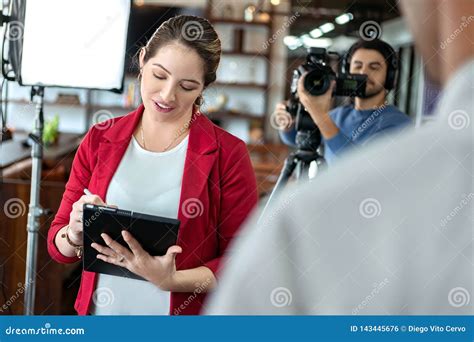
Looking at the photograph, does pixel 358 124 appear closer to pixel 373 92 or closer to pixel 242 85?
pixel 373 92

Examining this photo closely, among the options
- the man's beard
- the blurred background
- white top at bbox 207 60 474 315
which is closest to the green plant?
the blurred background

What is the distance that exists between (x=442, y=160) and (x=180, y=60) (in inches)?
41.3

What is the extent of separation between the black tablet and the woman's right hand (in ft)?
0.06

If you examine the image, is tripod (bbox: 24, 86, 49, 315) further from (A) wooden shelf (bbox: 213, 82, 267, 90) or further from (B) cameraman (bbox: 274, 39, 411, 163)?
(B) cameraman (bbox: 274, 39, 411, 163)

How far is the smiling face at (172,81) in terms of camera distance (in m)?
1.38

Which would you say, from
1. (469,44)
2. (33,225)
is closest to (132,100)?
(33,225)

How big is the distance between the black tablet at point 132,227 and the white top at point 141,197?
0.23 ft

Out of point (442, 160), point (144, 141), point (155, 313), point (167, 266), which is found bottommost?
point (155, 313)

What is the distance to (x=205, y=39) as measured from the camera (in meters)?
1.38

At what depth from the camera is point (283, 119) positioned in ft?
5.37

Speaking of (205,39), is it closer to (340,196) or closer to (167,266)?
(167,266)

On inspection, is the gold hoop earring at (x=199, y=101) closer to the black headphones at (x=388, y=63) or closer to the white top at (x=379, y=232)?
the black headphones at (x=388, y=63)

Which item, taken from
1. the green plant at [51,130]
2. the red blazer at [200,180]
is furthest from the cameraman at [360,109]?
the green plant at [51,130]

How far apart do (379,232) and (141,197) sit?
3.41 ft
